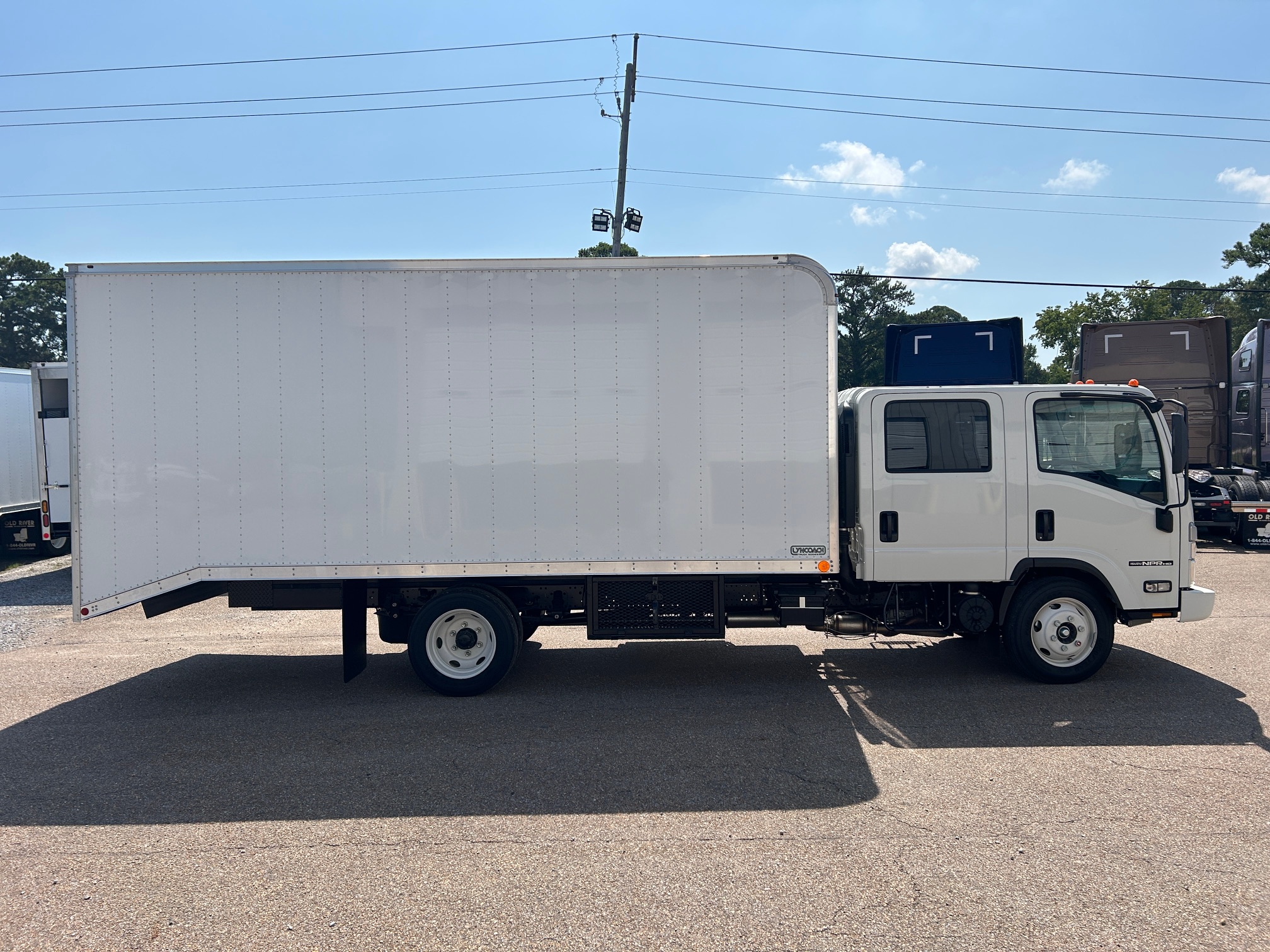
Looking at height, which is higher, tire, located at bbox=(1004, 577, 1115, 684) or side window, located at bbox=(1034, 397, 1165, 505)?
side window, located at bbox=(1034, 397, 1165, 505)

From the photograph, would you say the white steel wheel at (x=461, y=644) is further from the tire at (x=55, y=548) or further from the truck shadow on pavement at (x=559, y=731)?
the tire at (x=55, y=548)

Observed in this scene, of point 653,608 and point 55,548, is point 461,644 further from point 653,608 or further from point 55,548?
point 55,548

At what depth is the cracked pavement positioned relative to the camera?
3.75 meters

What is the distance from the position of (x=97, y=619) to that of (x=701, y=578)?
852 cm

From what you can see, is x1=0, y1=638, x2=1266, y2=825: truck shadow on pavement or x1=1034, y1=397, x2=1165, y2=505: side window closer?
x1=0, y1=638, x2=1266, y2=825: truck shadow on pavement

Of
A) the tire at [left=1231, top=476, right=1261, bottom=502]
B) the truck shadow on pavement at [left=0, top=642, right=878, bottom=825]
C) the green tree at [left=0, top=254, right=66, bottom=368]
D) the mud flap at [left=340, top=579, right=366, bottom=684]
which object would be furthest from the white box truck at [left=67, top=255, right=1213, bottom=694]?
the green tree at [left=0, top=254, right=66, bottom=368]

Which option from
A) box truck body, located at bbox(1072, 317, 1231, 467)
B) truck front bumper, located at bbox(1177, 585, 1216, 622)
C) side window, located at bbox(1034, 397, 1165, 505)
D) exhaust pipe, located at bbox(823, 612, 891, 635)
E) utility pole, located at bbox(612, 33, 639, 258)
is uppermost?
utility pole, located at bbox(612, 33, 639, 258)

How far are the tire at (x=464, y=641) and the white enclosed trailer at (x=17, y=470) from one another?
12.8 metres

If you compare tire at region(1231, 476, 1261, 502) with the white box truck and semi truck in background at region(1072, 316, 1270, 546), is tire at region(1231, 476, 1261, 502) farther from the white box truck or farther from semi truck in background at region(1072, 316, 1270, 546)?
the white box truck

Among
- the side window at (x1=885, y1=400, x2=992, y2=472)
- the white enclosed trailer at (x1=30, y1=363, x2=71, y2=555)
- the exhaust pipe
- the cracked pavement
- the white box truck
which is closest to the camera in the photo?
the cracked pavement

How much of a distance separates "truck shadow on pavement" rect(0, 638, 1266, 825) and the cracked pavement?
0.03 meters

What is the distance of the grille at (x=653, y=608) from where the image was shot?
702cm

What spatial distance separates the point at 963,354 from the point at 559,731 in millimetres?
4670

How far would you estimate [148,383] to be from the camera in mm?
6664
